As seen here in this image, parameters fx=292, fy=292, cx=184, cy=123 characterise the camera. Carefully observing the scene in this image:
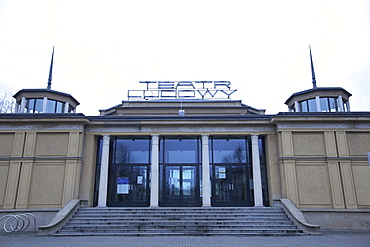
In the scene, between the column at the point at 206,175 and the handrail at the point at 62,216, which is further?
→ the column at the point at 206,175

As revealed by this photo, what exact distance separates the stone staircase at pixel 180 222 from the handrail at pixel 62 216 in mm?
208

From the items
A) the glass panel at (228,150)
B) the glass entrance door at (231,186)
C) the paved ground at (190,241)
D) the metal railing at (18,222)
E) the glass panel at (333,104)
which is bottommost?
the paved ground at (190,241)

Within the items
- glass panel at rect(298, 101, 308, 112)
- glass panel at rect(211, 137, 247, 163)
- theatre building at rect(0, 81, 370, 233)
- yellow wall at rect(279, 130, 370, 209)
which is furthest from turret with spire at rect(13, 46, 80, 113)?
glass panel at rect(298, 101, 308, 112)

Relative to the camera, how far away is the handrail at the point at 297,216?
11.9 m

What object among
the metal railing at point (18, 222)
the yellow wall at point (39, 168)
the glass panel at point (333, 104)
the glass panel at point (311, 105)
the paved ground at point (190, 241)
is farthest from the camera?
the glass panel at point (311, 105)

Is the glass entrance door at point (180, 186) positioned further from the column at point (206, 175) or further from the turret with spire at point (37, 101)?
the turret with spire at point (37, 101)

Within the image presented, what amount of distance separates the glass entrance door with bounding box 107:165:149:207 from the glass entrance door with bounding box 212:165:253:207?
12.8 feet

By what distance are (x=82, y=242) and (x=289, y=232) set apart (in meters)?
8.07

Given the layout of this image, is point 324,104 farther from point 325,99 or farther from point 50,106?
point 50,106

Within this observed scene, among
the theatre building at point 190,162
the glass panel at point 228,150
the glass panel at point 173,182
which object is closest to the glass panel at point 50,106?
the theatre building at point 190,162

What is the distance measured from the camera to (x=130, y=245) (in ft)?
31.7

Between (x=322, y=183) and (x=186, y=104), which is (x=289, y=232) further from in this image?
(x=186, y=104)

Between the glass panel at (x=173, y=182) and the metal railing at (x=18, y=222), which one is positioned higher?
the glass panel at (x=173, y=182)

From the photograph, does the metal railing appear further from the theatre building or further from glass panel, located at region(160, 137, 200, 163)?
glass panel, located at region(160, 137, 200, 163)
